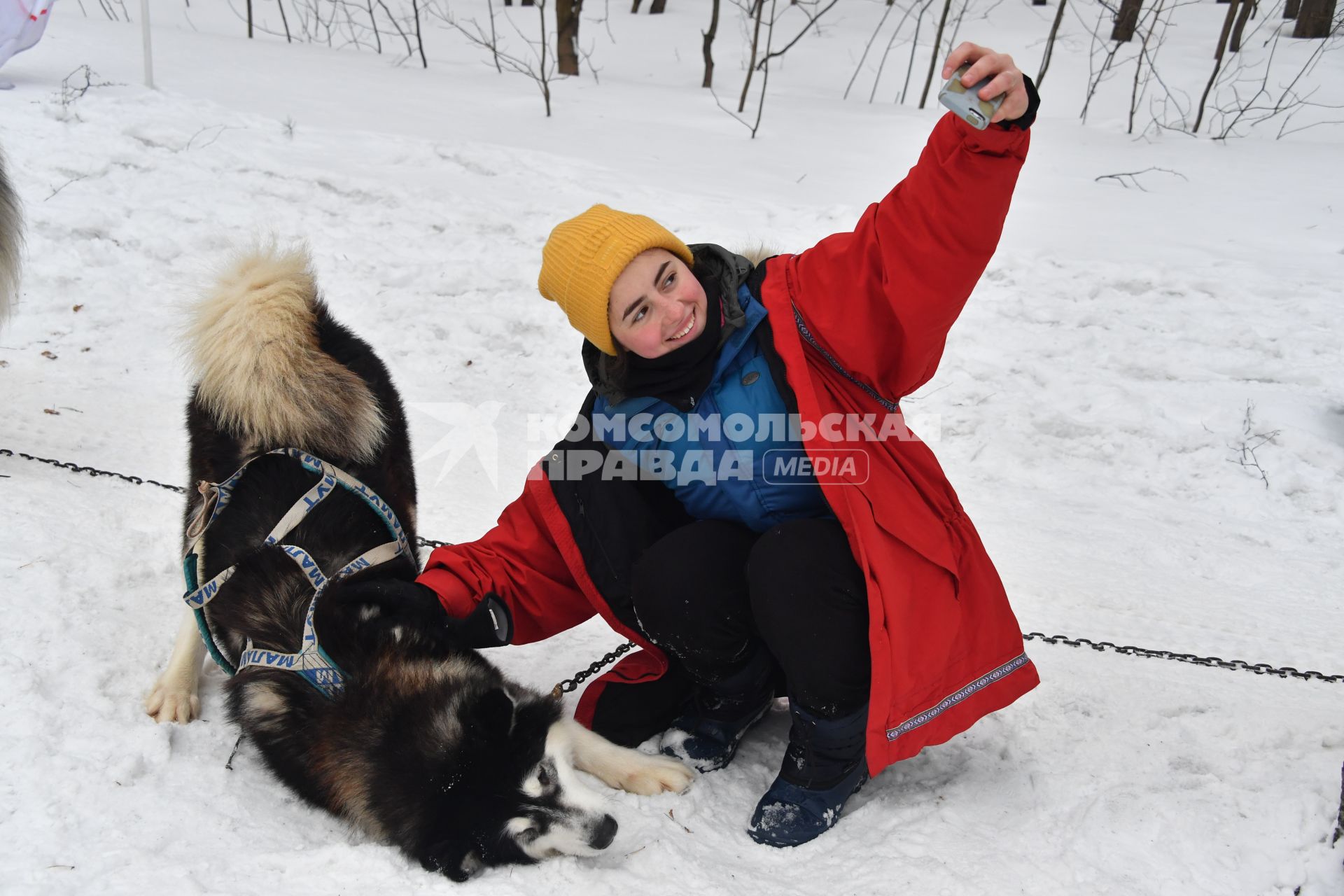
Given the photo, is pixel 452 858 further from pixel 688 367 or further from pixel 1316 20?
pixel 1316 20

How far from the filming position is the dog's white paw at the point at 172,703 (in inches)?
85.6

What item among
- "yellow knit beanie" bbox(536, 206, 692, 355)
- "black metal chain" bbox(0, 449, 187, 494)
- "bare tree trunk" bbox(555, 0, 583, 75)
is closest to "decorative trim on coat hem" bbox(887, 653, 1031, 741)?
"yellow knit beanie" bbox(536, 206, 692, 355)

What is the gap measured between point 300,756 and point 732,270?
1.45m

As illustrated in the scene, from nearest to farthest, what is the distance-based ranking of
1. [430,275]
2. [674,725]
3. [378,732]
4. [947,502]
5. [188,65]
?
[378,732]
[947,502]
[674,725]
[430,275]
[188,65]

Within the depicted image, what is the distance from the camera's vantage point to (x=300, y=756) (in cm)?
195

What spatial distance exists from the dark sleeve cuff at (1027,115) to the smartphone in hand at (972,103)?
0.05 meters

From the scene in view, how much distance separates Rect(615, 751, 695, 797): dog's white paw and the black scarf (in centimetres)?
85

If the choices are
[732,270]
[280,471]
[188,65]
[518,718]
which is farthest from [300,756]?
[188,65]

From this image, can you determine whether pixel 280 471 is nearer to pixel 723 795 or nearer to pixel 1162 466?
pixel 723 795

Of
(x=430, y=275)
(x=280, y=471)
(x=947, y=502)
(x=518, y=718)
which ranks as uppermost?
(x=947, y=502)

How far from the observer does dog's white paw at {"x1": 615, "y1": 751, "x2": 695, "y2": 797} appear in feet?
6.85

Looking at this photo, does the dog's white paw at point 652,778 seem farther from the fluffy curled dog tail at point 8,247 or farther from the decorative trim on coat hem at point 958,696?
the fluffy curled dog tail at point 8,247

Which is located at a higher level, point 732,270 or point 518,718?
point 732,270

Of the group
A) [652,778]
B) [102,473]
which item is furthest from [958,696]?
[102,473]
